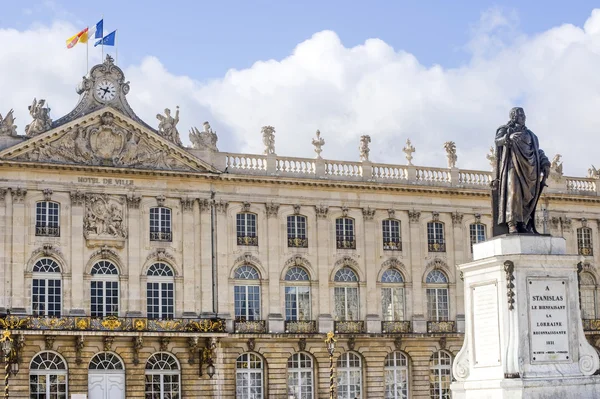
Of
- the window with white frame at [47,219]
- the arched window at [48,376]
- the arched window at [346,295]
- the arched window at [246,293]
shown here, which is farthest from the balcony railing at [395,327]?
the window with white frame at [47,219]

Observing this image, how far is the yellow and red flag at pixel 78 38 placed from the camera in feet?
143

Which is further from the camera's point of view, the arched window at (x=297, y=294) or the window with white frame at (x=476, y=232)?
the window with white frame at (x=476, y=232)

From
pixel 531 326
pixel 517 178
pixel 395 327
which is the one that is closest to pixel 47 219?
pixel 395 327

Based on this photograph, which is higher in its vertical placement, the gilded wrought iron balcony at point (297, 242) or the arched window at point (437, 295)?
the gilded wrought iron balcony at point (297, 242)

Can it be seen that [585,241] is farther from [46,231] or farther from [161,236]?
[46,231]

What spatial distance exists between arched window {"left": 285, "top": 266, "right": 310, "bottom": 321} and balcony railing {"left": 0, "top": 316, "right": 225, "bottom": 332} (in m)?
3.28

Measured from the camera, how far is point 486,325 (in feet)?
60.8

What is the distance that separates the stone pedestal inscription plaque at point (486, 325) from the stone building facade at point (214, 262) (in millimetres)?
25080

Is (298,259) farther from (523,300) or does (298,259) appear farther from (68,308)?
(523,300)

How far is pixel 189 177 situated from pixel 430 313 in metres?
11.6

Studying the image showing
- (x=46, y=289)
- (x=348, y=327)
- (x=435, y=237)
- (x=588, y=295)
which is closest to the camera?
(x=46, y=289)

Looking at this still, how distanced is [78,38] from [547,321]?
29.3m

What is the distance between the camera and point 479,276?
18734mm

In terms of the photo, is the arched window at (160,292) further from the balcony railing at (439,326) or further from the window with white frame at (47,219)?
the balcony railing at (439,326)
